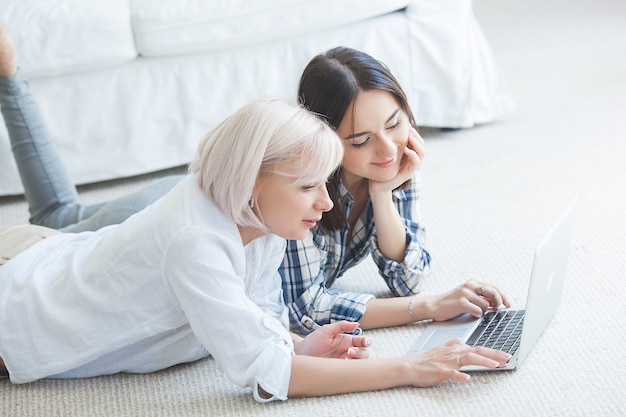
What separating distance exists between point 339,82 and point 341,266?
354 millimetres

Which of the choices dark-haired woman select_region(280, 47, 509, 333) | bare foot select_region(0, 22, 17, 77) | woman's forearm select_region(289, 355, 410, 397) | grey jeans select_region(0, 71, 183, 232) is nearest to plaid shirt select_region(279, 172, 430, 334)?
dark-haired woman select_region(280, 47, 509, 333)

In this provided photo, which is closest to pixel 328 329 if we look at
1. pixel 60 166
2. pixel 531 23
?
pixel 60 166

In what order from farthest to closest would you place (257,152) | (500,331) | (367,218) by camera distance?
(367,218) < (500,331) < (257,152)

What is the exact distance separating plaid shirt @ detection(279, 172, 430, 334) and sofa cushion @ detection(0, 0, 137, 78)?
895 millimetres

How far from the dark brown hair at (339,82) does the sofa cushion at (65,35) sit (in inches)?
33.8

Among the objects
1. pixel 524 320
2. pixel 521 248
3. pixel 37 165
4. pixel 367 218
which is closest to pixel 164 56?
pixel 37 165

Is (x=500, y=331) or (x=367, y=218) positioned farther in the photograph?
(x=367, y=218)

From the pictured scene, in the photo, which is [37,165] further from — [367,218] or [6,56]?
[367,218]

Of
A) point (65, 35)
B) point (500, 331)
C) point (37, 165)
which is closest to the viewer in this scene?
point (500, 331)

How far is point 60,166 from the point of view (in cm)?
190

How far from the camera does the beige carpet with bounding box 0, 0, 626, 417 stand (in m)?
1.26

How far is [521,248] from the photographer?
5.74ft

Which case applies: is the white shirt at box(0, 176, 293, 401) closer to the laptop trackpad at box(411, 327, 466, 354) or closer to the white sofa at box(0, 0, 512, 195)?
the laptop trackpad at box(411, 327, 466, 354)

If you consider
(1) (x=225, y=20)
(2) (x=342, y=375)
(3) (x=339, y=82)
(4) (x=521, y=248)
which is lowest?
(4) (x=521, y=248)
